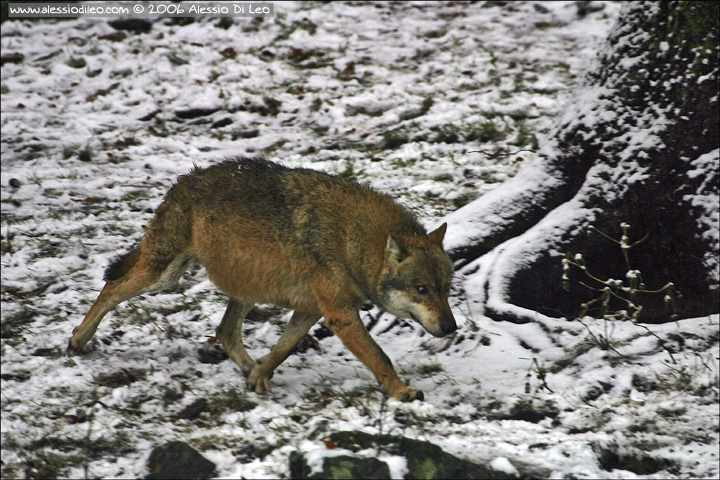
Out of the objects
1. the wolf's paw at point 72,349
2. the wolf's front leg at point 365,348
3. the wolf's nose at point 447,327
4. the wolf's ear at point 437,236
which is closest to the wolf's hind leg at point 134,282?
the wolf's paw at point 72,349

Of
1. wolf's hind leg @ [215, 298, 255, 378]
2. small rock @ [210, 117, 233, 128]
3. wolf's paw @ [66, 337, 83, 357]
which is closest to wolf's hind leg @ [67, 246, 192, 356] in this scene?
wolf's paw @ [66, 337, 83, 357]

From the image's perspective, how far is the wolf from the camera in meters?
4.82

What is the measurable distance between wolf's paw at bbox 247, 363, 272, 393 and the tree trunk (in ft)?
6.54

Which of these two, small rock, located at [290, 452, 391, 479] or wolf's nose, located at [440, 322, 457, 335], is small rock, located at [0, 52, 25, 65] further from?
small rock, located at [290, 452, 391, 479]

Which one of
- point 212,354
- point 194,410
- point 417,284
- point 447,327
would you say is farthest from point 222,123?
point 447,327

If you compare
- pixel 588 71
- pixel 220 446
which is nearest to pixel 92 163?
pixel 220 446

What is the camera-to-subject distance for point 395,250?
4.80 m

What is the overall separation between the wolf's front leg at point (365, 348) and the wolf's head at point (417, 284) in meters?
0.32

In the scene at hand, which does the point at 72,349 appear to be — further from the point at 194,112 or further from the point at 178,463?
the point at 194,112

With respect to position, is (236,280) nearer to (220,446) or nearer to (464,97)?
(220,446)

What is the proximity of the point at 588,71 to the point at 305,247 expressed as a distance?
3486mm

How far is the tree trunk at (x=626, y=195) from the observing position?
210 inches

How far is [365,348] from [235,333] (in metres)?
1.22

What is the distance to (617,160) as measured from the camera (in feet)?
19.0
